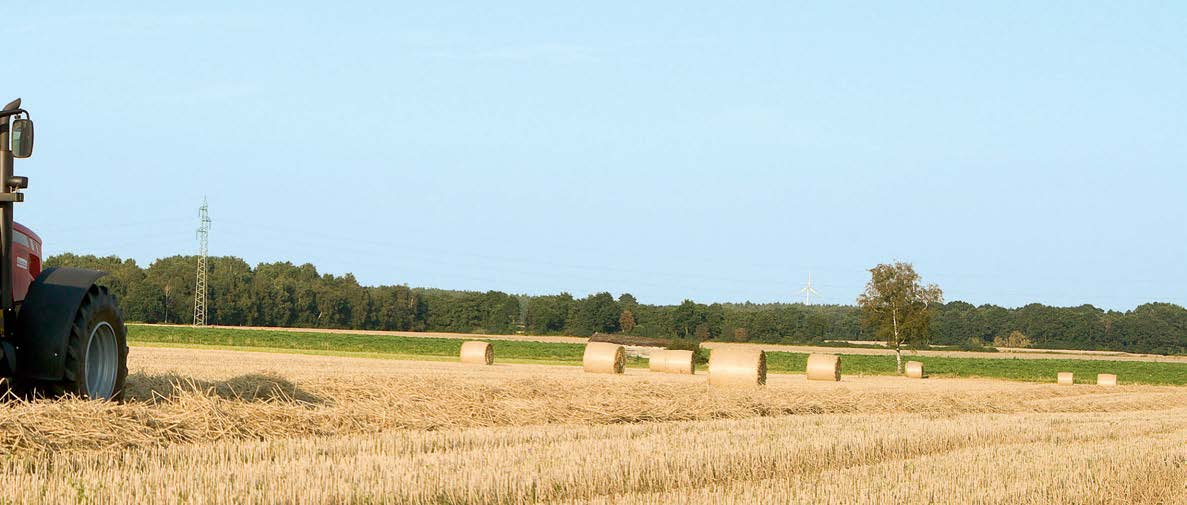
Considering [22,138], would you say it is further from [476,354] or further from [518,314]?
[518,314]

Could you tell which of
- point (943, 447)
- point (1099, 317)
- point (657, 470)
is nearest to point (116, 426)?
point (657, 470)

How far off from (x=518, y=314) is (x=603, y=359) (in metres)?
69.3

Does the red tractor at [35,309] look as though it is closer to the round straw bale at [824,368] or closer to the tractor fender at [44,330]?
the tractor fender at [44,330]

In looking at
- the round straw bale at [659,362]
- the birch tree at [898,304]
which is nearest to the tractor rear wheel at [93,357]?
the round straw bale at [659,362]

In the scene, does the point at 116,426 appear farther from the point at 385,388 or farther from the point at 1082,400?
the point at 1082,400

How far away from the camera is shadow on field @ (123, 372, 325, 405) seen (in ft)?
35.6

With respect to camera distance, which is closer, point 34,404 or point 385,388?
point 34,404

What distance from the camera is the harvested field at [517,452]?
7.07 meters

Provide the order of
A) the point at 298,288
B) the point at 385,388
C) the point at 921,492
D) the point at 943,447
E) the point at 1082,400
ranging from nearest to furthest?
the point at 921,492
the point at 943,447
the point at 385,388
the point at 1082,400
the point at 298,288

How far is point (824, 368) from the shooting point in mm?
34656

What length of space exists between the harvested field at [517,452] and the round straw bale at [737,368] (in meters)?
11.0

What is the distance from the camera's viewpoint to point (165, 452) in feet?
26.7

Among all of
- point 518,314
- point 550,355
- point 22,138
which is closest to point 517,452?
point 22,138

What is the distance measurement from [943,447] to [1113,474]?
228cm
